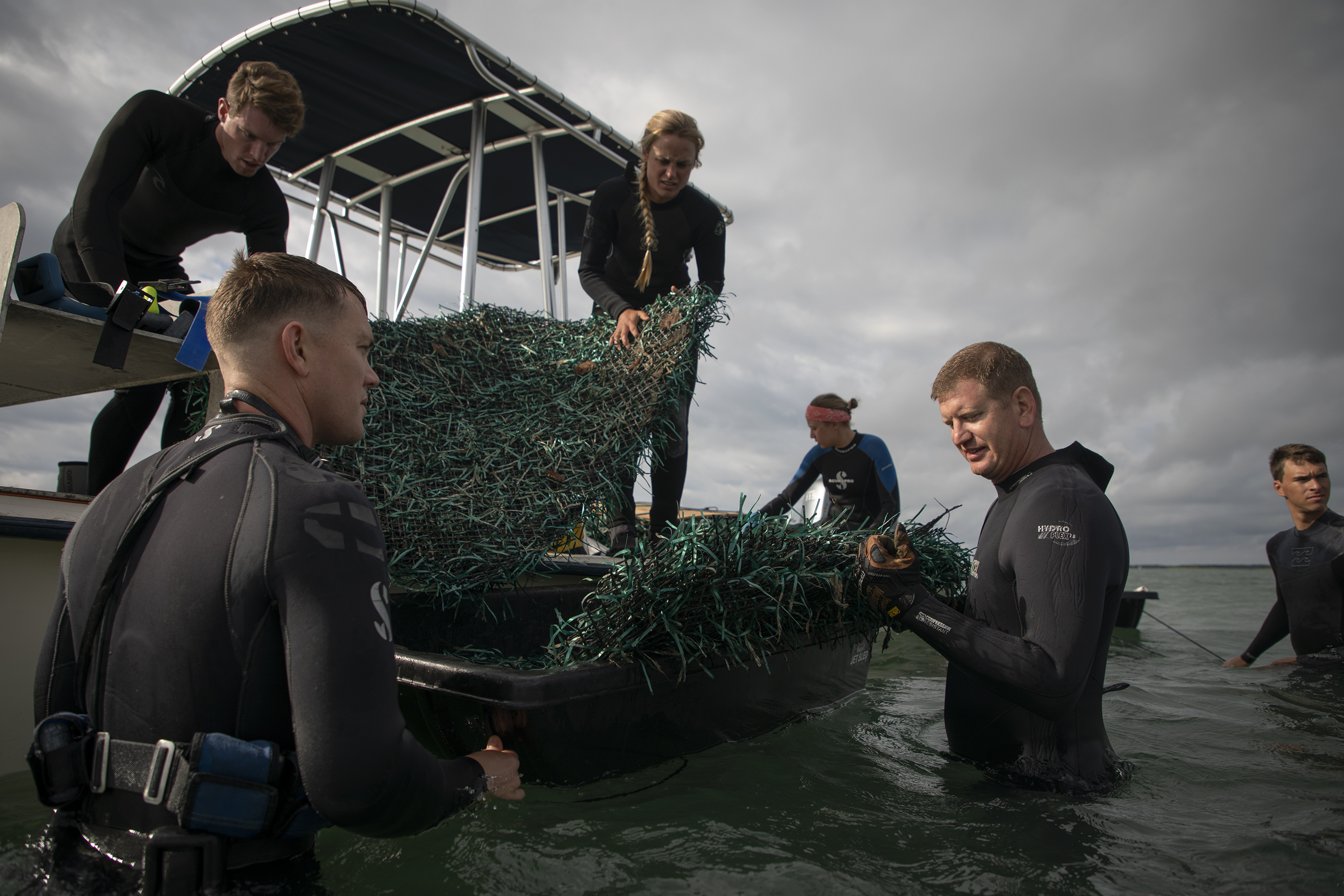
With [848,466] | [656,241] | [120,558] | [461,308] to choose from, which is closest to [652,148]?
[656,241]

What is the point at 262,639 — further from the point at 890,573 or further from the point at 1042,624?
the point at 1042,624

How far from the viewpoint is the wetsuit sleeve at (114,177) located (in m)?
2.76

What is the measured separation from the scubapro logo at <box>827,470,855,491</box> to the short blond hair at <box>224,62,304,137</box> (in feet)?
17.0

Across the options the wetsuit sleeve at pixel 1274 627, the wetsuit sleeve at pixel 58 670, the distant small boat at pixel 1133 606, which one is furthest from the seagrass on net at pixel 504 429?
the distant small boat at pixel 1133 606

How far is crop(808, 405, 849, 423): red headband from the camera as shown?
21.9 ft

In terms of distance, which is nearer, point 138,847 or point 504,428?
point 138,847

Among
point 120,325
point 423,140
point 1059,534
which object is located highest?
point 423,140

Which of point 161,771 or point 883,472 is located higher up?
point 883,472

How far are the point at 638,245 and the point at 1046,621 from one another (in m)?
2.60

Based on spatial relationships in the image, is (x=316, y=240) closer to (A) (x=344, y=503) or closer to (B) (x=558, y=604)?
(B) (x=558, y=604)

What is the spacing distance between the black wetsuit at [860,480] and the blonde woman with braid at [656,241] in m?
3.14

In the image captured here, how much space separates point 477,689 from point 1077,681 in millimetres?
1577

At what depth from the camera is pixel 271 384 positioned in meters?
1.37

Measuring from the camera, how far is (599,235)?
3686 millimetres
